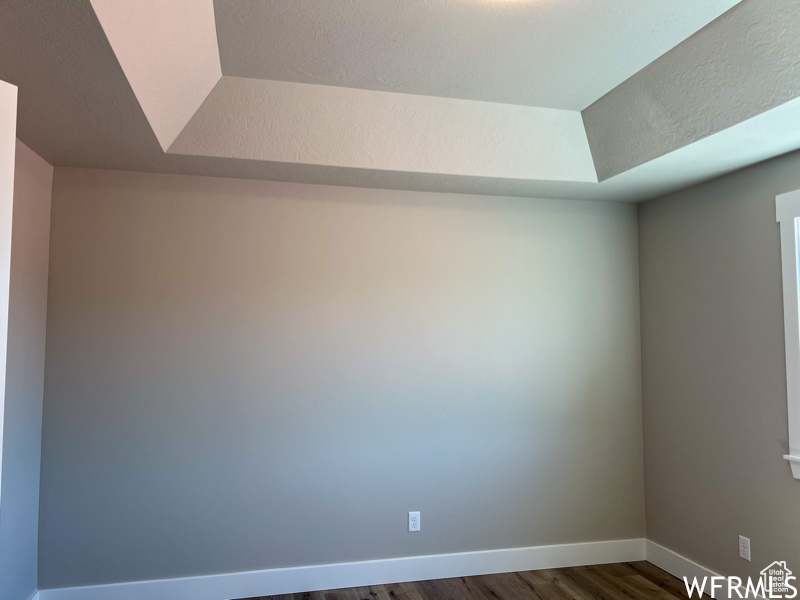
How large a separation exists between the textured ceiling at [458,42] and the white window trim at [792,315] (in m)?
0.99

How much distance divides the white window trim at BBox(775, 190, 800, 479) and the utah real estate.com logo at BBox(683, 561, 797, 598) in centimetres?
49

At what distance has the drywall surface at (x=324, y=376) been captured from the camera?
2965mm

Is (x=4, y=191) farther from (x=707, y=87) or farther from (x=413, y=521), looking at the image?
(x=413, y=521)

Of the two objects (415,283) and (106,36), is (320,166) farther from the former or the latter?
(106,36)

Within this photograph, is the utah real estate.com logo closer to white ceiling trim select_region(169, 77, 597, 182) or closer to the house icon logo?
the house icon logo

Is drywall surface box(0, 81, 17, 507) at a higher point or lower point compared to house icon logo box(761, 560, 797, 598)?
higher

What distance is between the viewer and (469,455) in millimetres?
3389

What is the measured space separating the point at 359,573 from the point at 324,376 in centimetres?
114

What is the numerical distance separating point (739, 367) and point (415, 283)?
5.90ft

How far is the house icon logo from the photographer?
256cm

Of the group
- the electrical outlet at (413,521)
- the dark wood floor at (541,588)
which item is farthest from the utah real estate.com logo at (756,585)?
the electrical outlet at (413,521)

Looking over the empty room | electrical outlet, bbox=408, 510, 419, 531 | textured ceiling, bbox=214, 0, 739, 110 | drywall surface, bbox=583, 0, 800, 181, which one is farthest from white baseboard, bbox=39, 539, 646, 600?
textured ceiling, bbox=214, 0, 739, 110

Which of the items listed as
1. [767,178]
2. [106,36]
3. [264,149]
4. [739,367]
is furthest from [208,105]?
[739,367]

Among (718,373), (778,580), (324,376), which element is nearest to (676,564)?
→ (778,580)
